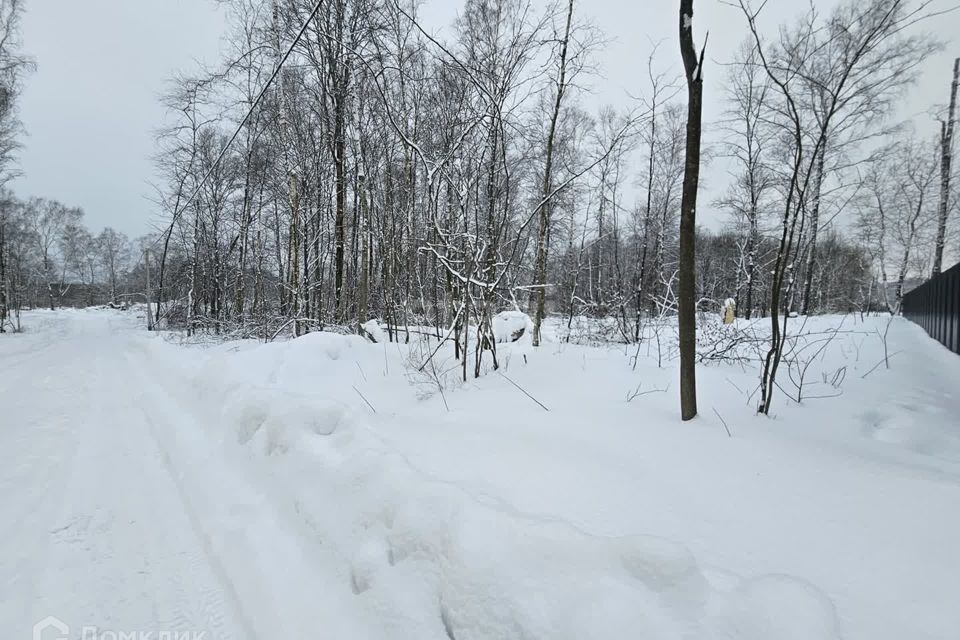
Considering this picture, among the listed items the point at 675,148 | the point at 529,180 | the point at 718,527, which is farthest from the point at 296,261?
the point at 675,148

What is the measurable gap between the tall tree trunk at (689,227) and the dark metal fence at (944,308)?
8.27 meters

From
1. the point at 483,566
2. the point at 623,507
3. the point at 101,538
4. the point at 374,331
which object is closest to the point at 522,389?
the point at 623,507

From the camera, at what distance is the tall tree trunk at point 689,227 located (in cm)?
271

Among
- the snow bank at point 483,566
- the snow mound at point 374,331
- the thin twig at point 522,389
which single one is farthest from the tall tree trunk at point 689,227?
the snow mound at point 374,331

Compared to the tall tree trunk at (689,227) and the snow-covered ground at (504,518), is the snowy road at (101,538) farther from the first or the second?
the tall tree trunk at (689,227)

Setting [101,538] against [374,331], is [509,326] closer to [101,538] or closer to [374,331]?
[374,331]

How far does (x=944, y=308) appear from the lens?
26.9ft

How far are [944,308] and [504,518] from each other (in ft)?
39.7

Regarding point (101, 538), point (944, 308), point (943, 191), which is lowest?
point (101, 538)

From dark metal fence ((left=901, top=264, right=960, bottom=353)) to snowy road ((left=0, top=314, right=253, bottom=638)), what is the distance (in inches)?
447

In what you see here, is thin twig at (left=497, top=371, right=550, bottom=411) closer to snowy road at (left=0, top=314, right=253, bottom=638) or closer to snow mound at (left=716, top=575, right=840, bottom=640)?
snow mound at (left=716, top=575, right=840, bottom=640)

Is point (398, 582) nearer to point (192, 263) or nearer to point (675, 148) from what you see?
point (675, 148)

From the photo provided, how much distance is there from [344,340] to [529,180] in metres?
13.7

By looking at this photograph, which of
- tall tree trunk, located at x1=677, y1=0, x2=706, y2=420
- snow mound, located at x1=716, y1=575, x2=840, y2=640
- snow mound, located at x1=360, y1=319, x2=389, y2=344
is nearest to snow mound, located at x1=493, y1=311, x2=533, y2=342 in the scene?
snow mound, located at x1=360, y1=319, x2=389, y2=344
